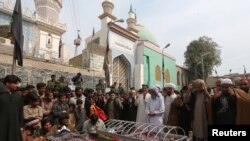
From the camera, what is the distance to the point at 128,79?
2158 cm

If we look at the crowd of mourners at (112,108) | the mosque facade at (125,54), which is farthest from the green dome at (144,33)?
the crowd of mourners at (112,108)

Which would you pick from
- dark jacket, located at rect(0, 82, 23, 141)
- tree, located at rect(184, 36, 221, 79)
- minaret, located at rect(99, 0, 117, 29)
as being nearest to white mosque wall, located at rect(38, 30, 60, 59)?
minaret, located at rect(99, 0, 117, 29)

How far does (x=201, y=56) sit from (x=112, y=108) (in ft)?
92.7

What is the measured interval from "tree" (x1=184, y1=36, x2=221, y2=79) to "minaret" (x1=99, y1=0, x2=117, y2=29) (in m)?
17.4

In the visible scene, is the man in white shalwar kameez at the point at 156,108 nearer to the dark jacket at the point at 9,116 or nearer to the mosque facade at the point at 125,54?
the dark jacket at the point at 9,116

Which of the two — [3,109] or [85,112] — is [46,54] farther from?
[3,109]

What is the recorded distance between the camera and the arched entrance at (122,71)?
19.8 m

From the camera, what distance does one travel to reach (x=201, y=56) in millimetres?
33812

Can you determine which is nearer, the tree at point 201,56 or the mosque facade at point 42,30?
the mosque facade at point 42,30

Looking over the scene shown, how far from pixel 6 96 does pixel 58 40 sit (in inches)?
710

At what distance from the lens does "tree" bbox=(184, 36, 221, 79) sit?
34.2 metres

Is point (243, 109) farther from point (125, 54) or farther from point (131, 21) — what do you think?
point (131, 21)

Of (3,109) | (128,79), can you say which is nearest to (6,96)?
(3,109)

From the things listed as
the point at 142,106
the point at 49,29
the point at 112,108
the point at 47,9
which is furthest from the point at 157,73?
the point at 142,106
